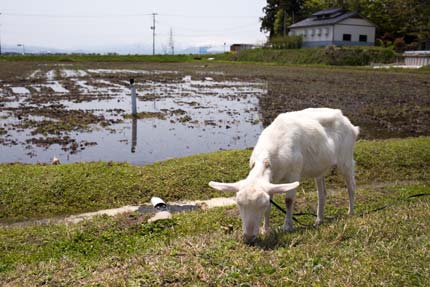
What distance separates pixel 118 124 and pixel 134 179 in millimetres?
8221

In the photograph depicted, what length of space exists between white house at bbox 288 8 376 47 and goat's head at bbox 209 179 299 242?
63883 mm

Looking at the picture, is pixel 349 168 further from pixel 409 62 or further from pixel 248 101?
pixel 409 62

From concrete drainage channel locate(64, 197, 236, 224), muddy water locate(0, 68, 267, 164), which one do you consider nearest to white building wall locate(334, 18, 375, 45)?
muddy water locate(0, 68, 267, 164)

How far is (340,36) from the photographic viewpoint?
65688 millimetres

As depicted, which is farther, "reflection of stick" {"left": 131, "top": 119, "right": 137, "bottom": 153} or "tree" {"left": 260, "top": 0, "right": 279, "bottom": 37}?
"tree" {"left": 260, "top": 0, "right": 279, "bottom": 37}

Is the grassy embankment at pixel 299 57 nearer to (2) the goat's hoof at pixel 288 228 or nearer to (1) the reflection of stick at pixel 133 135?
(1) the reflection of stick at pixel 133 135

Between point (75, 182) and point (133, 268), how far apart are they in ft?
16.6

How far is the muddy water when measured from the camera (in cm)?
1305

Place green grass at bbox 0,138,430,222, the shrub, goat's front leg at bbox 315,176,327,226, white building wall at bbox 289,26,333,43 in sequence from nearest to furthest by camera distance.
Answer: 1. goat's front leg at bbox 315,176,327,226
2. green grass at bbox 0,138,430,222
3. white building wall at bbox 289,26,333,43
4. the shrub

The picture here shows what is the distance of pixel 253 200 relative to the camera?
474 centimetres

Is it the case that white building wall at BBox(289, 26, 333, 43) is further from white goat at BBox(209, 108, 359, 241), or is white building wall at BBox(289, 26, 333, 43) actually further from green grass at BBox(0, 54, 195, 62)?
white goat at BBox(209, 108, 359, 241)

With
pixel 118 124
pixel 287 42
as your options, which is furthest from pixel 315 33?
pixel 118 124

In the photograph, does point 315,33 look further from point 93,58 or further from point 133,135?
point 133,135

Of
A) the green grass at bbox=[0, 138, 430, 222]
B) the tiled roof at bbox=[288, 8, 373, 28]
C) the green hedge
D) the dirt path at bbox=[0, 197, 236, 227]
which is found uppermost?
the tiled roof at bbox=[288, 8, 373, 28]
